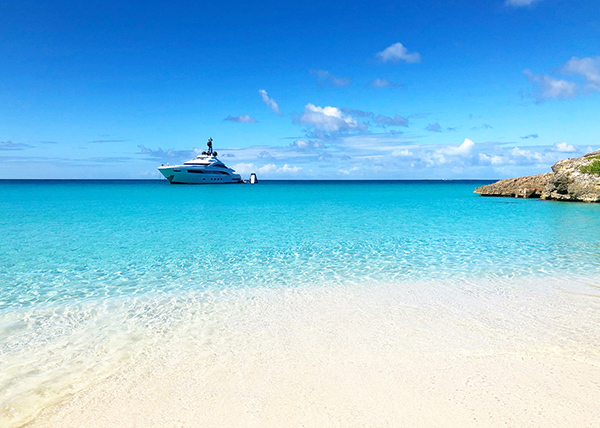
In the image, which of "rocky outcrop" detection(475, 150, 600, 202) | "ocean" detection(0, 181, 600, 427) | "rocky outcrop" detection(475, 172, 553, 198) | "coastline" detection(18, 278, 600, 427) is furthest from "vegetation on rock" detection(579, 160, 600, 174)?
"coastline" detection(18, 278, 600, 427)

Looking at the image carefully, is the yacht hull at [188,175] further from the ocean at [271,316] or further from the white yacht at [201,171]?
the ocean at [271,316]

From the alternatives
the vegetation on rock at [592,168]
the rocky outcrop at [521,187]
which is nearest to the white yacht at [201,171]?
the rocky outcrop at [521,187]

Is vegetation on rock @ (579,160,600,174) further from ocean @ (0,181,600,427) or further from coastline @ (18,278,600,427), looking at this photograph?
coastline @ (18,278,600,427)

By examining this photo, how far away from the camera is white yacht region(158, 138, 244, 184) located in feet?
276

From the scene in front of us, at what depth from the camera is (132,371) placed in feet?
14.0

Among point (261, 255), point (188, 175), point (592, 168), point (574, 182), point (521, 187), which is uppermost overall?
point (188, 175)

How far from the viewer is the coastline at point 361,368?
11.2 ft

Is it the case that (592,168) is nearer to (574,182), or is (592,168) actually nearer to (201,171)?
(574,182)

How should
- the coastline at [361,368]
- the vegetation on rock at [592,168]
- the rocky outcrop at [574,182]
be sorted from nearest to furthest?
the coastline at [361,368] → the vegetation on rock at [592,168] → the rocky outcrop at [574,182]

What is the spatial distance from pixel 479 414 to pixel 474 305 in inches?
137

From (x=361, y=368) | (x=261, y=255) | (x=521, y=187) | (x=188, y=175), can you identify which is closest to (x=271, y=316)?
(x=361, y=368)

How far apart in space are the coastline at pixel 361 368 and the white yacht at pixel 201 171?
82.7 metres

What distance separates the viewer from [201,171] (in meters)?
87.4

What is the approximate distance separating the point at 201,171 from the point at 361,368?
3433 inches
